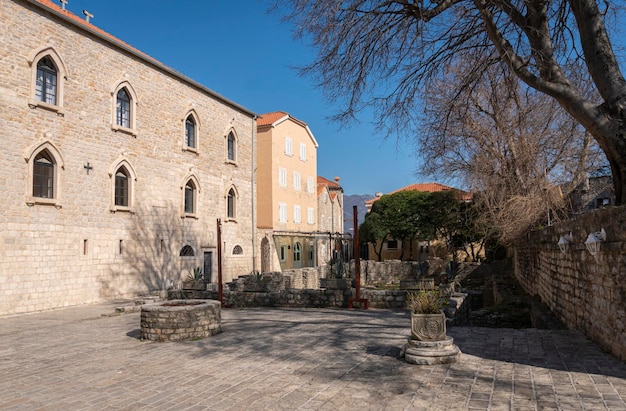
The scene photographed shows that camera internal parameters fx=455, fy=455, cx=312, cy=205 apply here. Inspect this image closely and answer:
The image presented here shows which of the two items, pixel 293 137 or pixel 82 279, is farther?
pixel 293 137

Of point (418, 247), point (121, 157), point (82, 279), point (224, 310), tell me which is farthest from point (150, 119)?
point (418, 247)

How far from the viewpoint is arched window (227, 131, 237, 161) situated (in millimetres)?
25266

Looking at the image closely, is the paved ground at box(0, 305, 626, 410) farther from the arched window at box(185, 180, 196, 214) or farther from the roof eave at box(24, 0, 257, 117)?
the arched window at box(185, 180, 196, 214)

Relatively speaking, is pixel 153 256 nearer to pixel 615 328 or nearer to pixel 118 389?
pixel 118 389

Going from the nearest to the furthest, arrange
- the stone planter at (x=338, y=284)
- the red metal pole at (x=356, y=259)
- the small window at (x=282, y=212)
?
the red metal pole at (x=356, y=259) → the stone planter at (x=338, y=284) → the small window at (x=282, y=212)

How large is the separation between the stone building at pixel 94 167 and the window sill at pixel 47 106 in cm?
4

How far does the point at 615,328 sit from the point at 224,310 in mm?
10681

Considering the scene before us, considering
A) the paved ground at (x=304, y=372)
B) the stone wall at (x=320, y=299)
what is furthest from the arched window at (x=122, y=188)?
the paved ground at (x=304, y=372)

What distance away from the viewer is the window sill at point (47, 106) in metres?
14.4

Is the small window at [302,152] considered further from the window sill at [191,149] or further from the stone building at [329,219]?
the window sill at [191,149]

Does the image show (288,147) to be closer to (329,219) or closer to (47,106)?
(329,219)

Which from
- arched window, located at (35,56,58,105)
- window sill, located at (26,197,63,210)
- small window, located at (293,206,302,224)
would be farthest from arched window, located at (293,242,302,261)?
arched window, located at (35,56,58,105)

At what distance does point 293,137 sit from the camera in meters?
34.4

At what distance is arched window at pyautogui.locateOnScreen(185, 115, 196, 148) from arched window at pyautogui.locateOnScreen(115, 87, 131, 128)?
3.70 m
